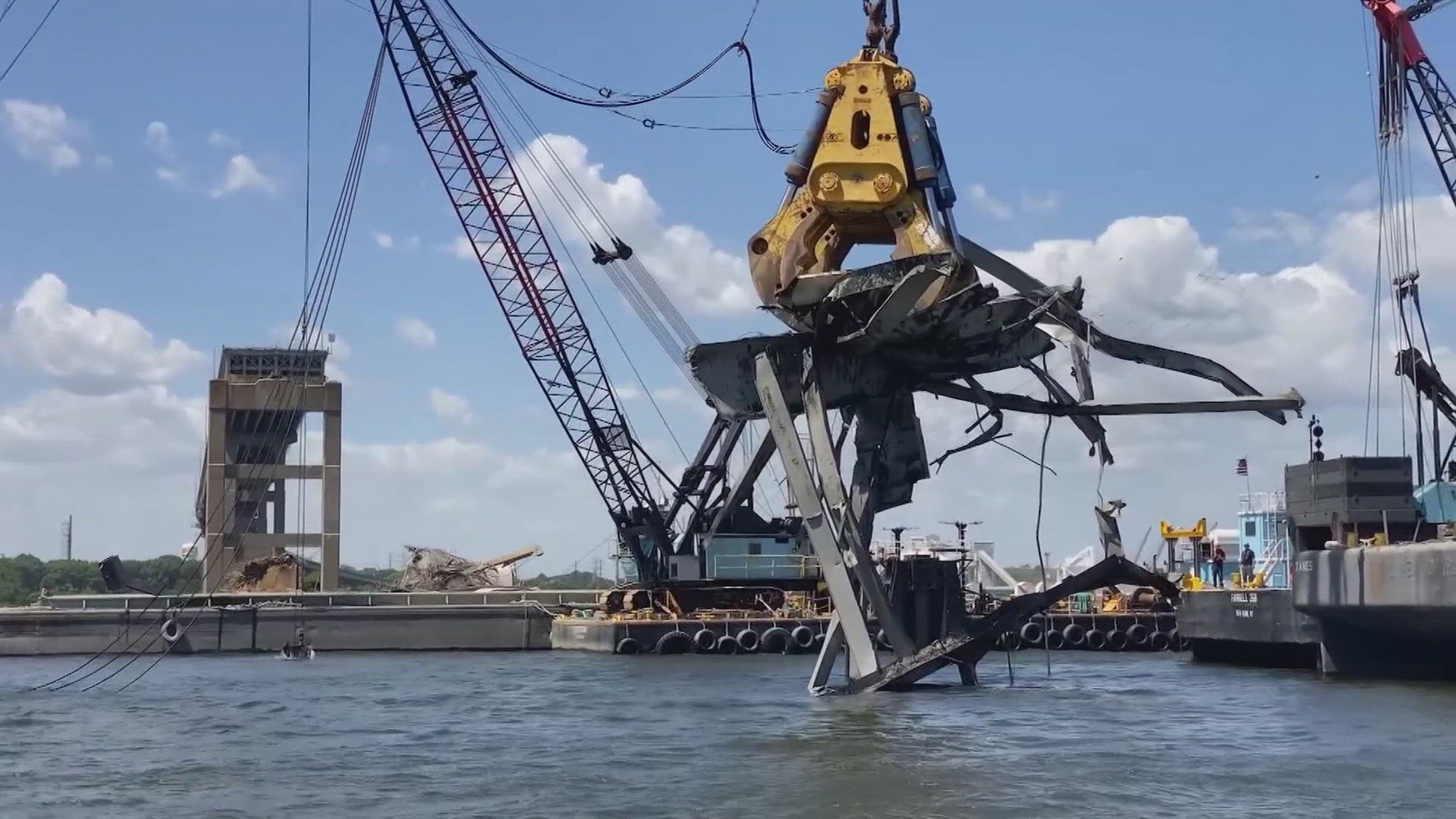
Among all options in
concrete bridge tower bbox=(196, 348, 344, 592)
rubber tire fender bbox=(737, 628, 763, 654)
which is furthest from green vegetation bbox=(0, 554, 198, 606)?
rubber tire fender bbox=(737, 628, 763, 654)

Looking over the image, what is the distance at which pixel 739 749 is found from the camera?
31.8 m

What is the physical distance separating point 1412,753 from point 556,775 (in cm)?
1633

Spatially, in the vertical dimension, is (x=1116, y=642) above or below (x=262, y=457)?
below

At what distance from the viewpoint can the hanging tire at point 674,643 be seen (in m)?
70.4

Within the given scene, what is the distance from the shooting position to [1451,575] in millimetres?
39938

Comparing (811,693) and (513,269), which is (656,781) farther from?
(513,269)

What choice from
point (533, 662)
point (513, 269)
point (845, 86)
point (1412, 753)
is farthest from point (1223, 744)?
point (513, 269)

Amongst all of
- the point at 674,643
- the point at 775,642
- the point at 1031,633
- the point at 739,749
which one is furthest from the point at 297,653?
the point at 739,749

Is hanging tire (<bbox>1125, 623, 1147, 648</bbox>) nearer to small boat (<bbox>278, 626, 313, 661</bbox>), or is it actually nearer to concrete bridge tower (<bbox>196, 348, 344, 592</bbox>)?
small boat (<bbox>278, 626, 313, 661</bbox>)

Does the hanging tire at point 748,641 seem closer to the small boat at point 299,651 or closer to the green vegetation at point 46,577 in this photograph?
the small boat at point 299,651

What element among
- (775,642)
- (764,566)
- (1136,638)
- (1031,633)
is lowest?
(775,642)

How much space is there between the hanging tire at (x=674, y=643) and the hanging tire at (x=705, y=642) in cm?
33

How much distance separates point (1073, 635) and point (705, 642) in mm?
16693

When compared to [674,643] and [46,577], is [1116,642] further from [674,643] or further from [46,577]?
[46,577]
